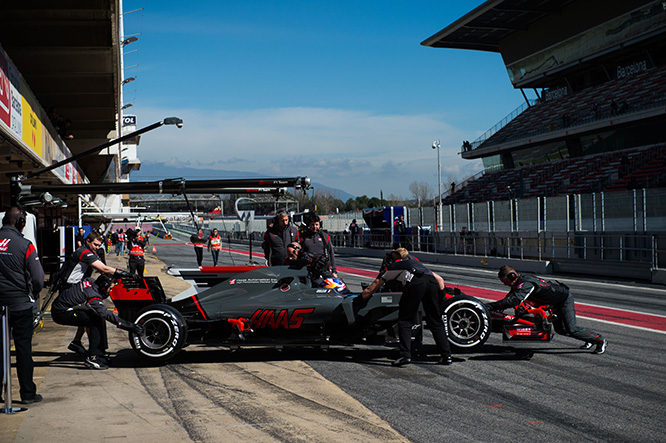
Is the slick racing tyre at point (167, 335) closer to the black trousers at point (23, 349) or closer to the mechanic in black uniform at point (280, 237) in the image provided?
the black trousers at point (23, 349)

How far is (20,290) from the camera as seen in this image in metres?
6.65

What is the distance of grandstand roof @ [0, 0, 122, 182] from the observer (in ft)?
44.3

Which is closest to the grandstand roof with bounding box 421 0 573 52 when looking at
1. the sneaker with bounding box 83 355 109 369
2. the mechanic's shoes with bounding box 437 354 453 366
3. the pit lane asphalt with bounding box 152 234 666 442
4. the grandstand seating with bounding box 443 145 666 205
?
the grandstand seating with bounding box 443 145 666 205

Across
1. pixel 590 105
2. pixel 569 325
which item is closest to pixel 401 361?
pixel 569 325

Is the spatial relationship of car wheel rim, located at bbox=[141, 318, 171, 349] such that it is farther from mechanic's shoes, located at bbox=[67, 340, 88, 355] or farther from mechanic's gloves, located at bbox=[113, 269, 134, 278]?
mechanic's shoes, located at bbox=[67, 340, 88, 355]

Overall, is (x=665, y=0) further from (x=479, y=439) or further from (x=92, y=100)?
(x=479, y=439)

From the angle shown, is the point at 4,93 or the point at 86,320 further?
the point at 4,93

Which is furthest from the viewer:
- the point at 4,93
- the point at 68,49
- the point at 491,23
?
the point at 491,23

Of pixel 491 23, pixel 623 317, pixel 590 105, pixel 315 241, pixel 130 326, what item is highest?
pixel 491 23

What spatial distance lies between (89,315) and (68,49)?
10.2m

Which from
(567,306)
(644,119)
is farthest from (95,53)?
(644,119)

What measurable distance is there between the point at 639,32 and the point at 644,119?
23.6ft

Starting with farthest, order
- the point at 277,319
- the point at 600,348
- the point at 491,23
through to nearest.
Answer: the point at 491,23 < the point at 600,348 < the point at 277,319

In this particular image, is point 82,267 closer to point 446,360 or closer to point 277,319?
point 277,319
